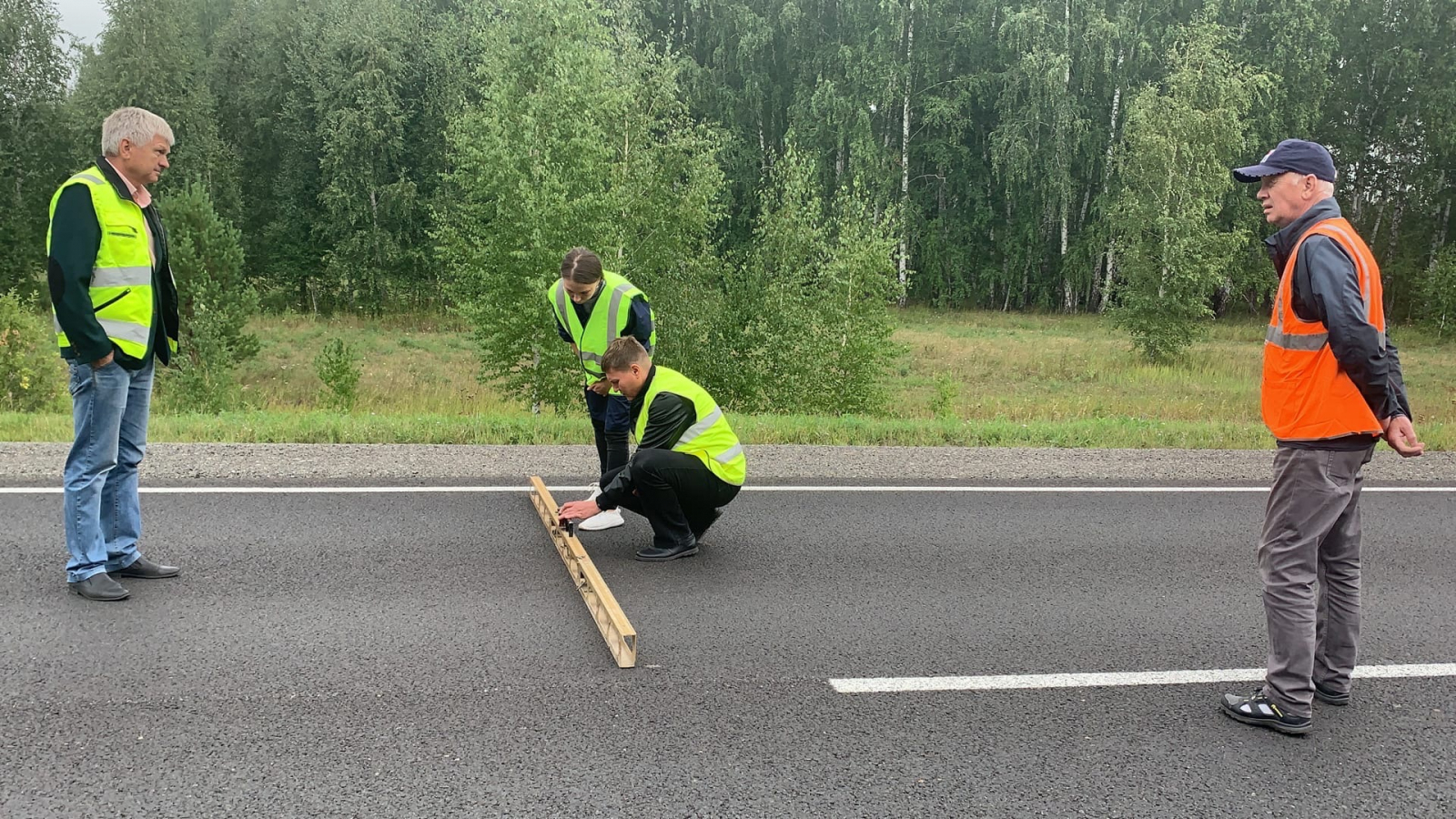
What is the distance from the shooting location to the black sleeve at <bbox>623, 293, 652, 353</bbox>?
21.6 feet

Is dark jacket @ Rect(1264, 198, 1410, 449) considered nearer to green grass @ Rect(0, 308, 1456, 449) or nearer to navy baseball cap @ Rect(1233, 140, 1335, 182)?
navy baseball cap @ Rect(1233, 140, 1335, 182)

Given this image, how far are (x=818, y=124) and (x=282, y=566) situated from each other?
34492 millimetres

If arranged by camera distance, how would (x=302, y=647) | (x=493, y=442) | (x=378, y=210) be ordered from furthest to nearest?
(x=378, y=210) < (x=493, y=442) < (x=302, y=647)

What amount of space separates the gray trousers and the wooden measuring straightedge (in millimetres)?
2582

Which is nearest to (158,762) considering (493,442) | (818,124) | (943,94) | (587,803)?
(587,803)

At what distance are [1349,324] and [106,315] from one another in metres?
5.41

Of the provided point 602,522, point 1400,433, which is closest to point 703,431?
point 602,522

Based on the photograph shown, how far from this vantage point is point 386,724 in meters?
3.81

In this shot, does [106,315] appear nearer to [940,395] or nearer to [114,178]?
[114,178]

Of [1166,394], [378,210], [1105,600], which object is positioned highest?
[378,210]

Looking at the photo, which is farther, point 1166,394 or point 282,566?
point 1166,394

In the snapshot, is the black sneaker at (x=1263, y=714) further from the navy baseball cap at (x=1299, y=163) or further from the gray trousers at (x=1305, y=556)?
the navy baseball cap at (x=1299, y=163)

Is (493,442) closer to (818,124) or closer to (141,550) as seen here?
(141,550)

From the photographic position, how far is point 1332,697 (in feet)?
14.2
